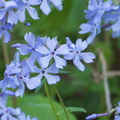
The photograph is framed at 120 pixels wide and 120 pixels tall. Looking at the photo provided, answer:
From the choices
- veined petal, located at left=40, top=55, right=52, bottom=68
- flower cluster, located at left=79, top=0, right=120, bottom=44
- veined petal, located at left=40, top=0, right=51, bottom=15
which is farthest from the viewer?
flower cluster, located at left=79, top=0, right=120, bottom=44

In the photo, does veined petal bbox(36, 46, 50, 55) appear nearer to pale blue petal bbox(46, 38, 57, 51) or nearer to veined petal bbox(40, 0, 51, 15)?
pale blue petal bbox(46, 38, 57, 51)

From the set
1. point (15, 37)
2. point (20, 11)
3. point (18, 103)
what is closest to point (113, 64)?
point (15, 37)

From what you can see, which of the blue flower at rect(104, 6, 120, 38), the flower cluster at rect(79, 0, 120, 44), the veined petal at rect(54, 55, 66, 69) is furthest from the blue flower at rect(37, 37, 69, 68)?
the blue flower at rect(104, 6, 120, 38)

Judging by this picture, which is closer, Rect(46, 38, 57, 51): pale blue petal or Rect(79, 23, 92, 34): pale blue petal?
Rect(46, 38, 57, 51): pale blue petal

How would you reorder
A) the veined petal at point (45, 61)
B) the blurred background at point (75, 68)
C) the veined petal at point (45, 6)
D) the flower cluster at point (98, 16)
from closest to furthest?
the veined petal at point (45, 61) < the veined petal at point (45, 6) < the flower cluster at point (98, 16) < the blurred background at point (75, 68)

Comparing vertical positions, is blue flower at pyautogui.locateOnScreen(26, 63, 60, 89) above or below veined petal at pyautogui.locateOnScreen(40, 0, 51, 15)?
below

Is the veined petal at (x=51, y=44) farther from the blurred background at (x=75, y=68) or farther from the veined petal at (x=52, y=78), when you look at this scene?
the blurred background at (x=75, y=68)

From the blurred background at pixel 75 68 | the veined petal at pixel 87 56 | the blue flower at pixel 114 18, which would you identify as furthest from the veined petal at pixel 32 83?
the blurred background at pixel 75 68

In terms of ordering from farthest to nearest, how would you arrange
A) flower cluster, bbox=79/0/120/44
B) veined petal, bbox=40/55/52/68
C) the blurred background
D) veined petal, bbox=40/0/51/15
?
the blurred background → flower cluster, bbox=79/0/120/44 → veined petal, bbox=40/0/51/15 → veined petal, bbox=40/55/52/68
